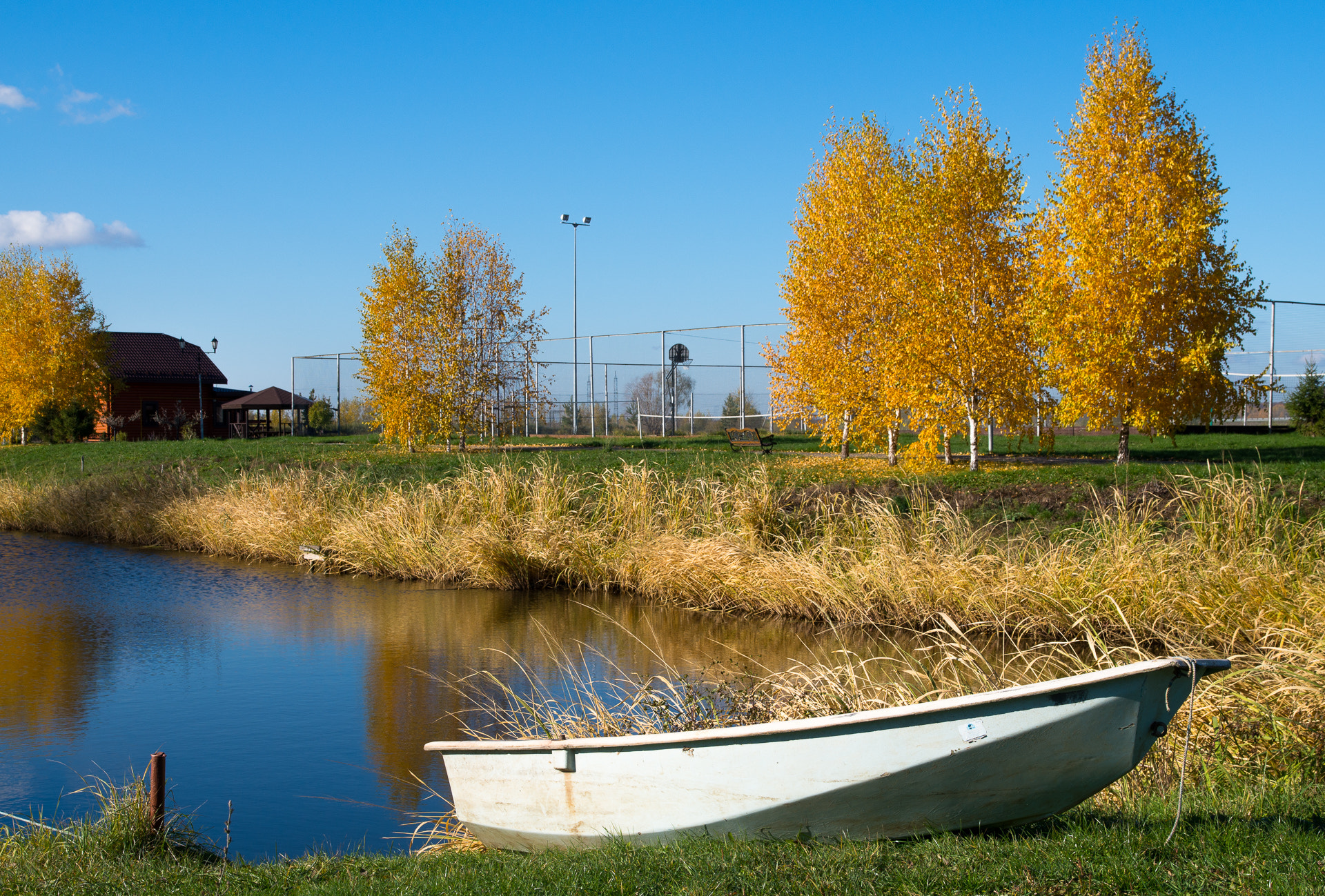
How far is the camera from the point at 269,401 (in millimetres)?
42969

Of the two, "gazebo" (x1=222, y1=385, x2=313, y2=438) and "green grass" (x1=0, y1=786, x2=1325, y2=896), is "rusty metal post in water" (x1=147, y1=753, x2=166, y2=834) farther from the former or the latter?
"gazebo" (x1=222, y1=385, x2=313, y2=438)

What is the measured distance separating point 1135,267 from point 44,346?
38.3 m

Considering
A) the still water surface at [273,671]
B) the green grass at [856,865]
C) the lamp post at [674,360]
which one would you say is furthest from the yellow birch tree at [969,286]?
the lamp post at [674,360]

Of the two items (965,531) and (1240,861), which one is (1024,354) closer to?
(965,531)

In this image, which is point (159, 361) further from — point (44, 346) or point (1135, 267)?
point (1135, 267)

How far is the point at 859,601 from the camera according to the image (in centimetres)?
1195

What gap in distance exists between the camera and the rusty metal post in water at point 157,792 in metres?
5.39

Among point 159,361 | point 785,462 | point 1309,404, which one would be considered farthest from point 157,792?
point 159,361

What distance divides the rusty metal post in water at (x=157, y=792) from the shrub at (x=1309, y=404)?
3104 cm

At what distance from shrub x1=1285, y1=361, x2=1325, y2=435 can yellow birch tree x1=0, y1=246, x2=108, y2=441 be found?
4121 centimetres

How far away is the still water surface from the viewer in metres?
7.29

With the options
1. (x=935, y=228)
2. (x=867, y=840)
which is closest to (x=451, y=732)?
(x=867, y=840)

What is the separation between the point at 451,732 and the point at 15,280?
4246 centimetres

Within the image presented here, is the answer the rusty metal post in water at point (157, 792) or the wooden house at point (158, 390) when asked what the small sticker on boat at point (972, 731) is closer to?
the rusty metal post in water at point (157, 792)
